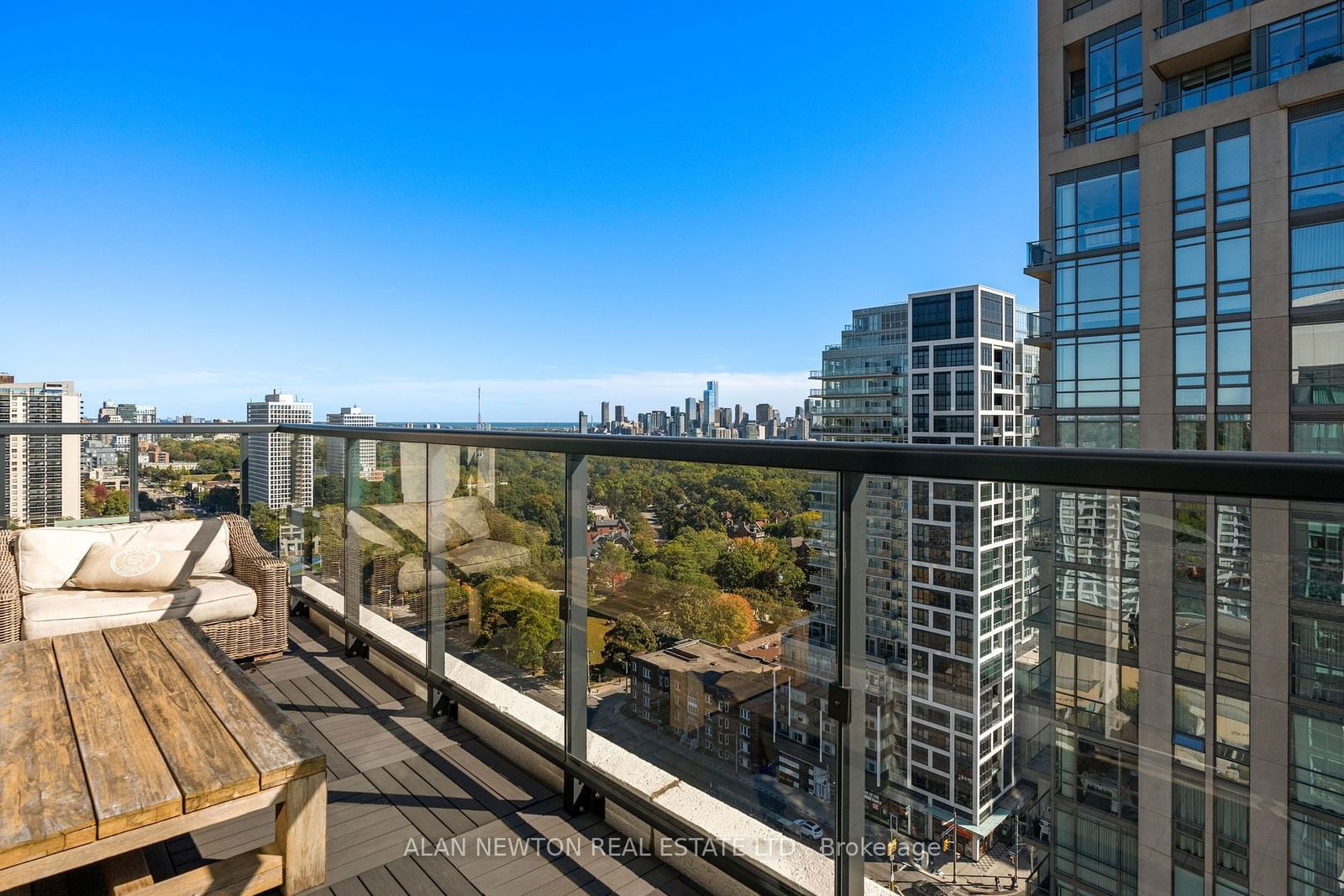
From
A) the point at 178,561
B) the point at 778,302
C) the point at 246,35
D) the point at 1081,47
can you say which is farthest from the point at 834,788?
the point at 778,302

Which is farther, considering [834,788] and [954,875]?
[834,788]

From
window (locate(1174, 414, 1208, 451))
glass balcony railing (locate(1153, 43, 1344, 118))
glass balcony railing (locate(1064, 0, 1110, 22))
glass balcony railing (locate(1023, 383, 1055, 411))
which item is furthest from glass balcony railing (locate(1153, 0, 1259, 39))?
window (locate(1174, 414, 1208, 451))

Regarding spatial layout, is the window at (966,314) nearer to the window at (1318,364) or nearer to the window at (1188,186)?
the window at (1188,186)

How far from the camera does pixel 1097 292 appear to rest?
73.2 ft

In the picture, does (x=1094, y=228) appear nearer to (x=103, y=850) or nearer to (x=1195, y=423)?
(x=1195, y=423)

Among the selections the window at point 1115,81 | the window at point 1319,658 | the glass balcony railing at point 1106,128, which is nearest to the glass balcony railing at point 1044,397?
the glass balcony railing at point 1106,128

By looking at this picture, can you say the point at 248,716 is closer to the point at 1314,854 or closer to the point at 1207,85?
the point at 1314,854

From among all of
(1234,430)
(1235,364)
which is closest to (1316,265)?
(1235,364)

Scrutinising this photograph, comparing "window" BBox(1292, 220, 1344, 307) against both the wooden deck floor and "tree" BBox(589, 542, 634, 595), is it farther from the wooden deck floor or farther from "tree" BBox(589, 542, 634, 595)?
the wooden deck floor

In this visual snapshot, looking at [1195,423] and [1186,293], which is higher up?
[1186,293]

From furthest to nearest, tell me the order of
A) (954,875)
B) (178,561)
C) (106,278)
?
(106,278)
(178,561)
(954,875)

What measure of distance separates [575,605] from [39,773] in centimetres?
126

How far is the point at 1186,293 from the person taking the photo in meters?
20.7

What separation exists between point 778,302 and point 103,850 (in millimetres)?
49937
